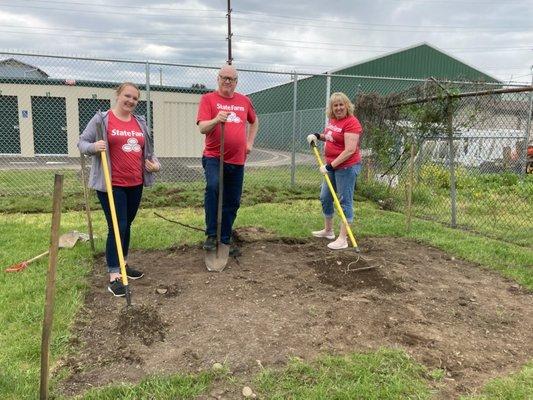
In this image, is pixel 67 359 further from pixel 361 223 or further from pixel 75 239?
pixel 361 223

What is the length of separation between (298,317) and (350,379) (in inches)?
33.5

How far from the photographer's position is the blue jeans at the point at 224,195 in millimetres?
4645

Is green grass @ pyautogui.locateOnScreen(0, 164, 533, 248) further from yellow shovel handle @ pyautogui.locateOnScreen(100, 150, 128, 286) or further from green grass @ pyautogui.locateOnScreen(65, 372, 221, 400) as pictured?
green grass @ pyautogui.locateOnScreen(65, 372, 221, 400)

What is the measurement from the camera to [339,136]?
532 cm

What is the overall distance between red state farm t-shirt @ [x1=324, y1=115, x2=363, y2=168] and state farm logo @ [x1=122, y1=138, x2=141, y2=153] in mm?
2336

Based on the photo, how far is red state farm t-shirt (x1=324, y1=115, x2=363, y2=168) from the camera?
204 inches

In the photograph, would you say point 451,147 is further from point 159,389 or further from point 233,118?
point 159,389

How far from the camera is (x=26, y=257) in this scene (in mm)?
4871

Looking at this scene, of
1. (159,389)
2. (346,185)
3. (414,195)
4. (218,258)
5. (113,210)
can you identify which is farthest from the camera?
(414,195)

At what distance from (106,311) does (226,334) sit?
103cm

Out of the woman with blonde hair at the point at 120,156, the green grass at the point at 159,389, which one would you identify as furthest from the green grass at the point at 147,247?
the woman with blonde hair at the point at 120,156

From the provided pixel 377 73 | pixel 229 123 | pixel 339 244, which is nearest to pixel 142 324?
pixel 229 123

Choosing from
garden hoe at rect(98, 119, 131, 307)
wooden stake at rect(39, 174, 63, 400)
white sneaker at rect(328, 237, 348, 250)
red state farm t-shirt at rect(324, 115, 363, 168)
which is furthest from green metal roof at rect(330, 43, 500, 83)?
wooden stake at rect(39, 174, 63, 400)

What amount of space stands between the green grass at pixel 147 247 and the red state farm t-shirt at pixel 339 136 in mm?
1207
